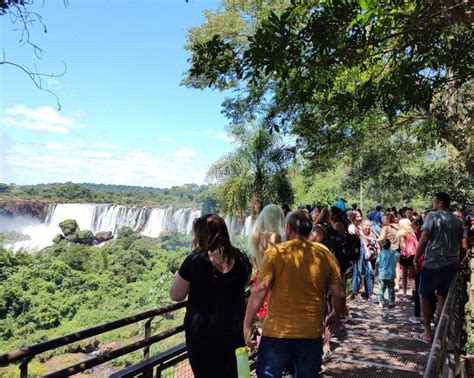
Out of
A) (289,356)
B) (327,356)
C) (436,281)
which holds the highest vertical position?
(436,281)

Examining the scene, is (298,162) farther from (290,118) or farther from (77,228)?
(77,228)

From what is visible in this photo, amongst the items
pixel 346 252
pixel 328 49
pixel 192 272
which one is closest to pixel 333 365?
pixel 346 252

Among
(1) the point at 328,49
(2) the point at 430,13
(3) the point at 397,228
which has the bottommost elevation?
(3) the point at 397,228

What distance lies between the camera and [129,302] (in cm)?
3575

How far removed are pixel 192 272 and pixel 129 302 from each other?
35312mm

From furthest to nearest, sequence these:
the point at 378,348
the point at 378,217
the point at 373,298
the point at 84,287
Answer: the point at 84,287 < the point at 378,217 < the point at 373,298 < the point at 378,348

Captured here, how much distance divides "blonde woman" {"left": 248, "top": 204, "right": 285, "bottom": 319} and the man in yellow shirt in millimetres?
838

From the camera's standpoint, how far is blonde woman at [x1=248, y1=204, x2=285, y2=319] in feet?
11.5

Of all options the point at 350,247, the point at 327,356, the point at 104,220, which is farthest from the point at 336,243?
the point at 104,220

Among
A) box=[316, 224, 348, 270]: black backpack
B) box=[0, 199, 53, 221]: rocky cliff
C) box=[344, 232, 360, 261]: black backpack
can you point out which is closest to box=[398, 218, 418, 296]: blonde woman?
box=[344, 232, 360, 261]: black backpack

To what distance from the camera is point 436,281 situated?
4648mm

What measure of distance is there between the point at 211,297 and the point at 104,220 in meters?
53.1

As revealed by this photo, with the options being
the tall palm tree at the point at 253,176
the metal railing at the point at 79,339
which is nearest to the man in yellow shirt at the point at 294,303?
the metal railing at the point at 79,339

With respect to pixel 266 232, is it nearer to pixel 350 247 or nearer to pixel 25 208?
pixel 350 247
